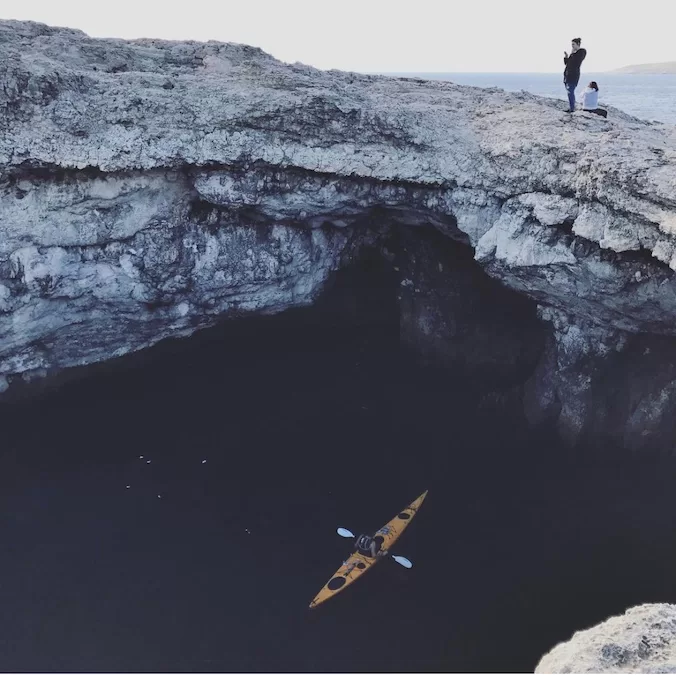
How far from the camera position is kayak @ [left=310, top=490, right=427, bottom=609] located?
705 inches

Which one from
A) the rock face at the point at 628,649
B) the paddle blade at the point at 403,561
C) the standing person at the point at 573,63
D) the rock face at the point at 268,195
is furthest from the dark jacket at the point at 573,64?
the rock face at the point at 628,649

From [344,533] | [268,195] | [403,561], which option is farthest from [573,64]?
[344,533]

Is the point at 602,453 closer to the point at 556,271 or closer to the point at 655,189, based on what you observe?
the point at 556,271

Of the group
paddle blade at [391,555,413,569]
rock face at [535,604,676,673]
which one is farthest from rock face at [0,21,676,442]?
rock face at [535,604,676,673]

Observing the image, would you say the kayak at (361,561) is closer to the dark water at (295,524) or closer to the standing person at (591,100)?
the dark water at (295,524)

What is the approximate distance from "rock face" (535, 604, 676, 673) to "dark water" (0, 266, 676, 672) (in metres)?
7.36

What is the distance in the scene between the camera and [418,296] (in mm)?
28172

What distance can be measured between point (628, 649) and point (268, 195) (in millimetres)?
17629

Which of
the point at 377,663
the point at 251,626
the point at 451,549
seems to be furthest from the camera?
the point at 451,549

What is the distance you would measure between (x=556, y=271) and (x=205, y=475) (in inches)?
577

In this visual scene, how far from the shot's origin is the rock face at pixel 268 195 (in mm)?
18812

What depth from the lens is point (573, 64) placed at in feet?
67.6

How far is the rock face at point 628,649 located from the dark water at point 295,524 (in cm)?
736

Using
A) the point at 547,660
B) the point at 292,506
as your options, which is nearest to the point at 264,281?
the point at 292,506
